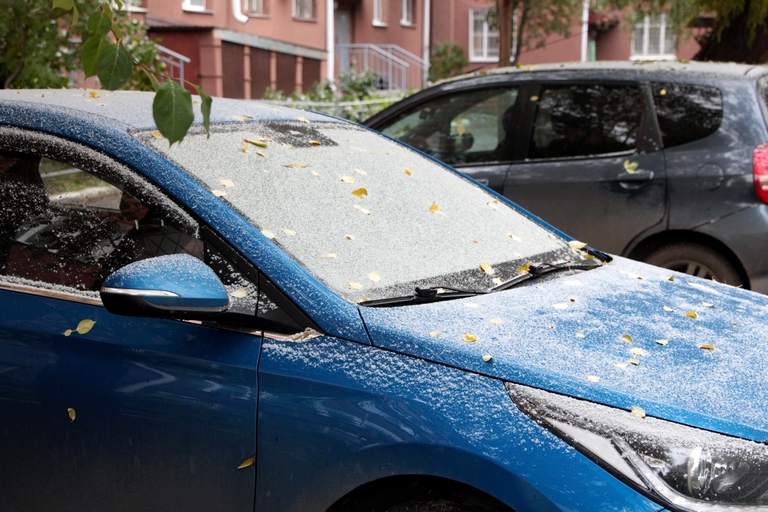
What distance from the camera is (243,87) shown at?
18.9m

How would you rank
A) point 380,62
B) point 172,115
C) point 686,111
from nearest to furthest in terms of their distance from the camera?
point 172,115 < point 686,111 < point 380,62

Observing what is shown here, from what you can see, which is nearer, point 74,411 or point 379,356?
point 379,356

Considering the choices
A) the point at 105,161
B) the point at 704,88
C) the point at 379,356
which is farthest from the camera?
the point at 704,88

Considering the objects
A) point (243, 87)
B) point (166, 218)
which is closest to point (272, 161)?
point (166, 218)

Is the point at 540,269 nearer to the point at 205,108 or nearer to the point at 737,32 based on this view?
the point at 205,108

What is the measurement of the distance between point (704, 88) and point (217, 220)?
4.05 meters

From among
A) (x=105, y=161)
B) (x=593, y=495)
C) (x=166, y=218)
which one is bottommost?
(x=593, y=495)

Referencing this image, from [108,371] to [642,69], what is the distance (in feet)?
14.6

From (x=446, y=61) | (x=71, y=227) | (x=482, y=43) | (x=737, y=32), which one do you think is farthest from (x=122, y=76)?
(x=482, y=43)

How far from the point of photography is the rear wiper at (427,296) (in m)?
2.36

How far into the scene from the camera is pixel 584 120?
227 inches

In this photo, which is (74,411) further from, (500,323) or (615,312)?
(615,312)

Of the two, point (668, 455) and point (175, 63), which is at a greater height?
point (175, 63)

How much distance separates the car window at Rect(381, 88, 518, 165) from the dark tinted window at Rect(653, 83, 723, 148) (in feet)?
3.33
